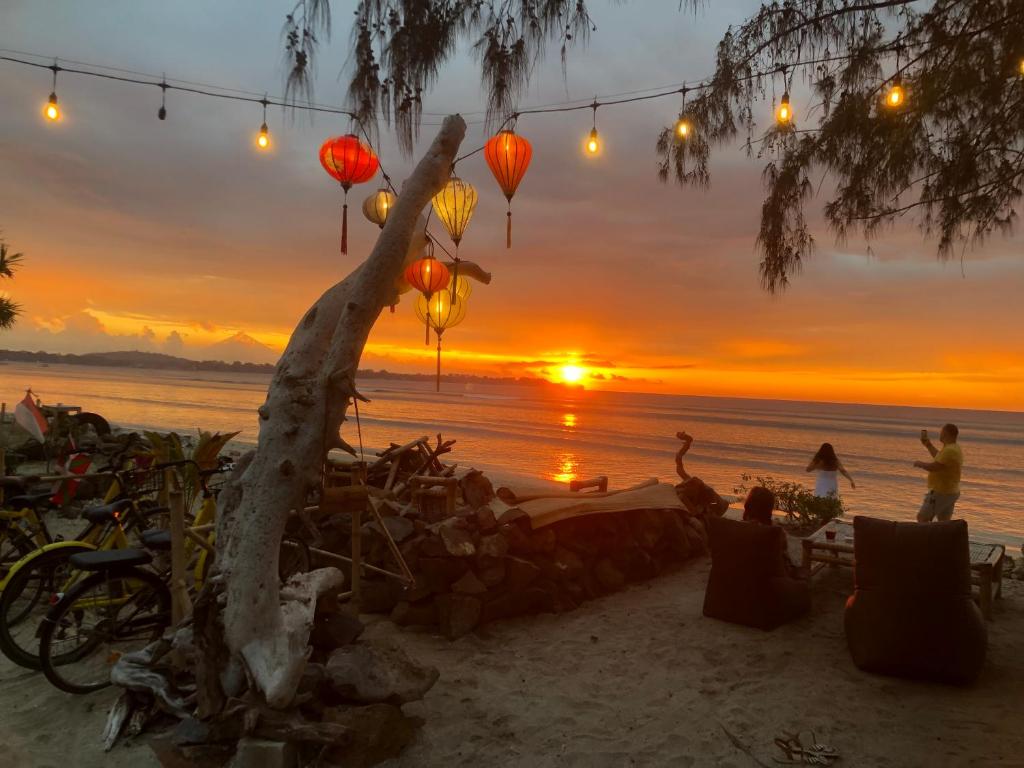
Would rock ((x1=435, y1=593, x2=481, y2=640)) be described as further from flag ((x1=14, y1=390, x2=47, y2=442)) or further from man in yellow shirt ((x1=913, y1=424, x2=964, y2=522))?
man in yellow shirt ((x1=913, y1=424, x2=964, y2=522))

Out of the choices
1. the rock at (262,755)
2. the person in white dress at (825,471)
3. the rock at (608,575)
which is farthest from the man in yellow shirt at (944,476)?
the rock at (262,755)

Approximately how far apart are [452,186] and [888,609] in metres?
5.43

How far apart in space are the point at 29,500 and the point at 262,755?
140 inches

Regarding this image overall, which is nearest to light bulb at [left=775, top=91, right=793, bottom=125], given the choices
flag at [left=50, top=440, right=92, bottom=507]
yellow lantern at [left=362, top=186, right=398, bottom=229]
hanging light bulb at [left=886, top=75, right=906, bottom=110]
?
hanging light bulb at [left=886, top=75, right=906, bottom=110]

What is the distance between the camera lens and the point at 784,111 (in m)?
4.81

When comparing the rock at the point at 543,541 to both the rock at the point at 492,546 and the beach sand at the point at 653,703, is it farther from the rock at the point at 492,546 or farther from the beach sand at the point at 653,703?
the beach sand at the point at 653,703

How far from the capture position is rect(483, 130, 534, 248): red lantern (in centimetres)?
596

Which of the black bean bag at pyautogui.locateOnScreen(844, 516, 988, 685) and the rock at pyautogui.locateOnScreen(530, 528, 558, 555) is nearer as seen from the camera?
the black bean bag at pyautogui.locateOnScreen(844, 516, 988, 685)

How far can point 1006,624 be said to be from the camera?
18.1 ft

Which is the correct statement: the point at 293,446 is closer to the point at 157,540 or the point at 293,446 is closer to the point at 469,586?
the point at 157,540

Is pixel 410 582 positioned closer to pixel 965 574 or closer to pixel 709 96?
pixel 965 574

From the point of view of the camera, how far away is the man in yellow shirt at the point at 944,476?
7289mm

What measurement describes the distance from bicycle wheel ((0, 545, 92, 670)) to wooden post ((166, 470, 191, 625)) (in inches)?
32.5

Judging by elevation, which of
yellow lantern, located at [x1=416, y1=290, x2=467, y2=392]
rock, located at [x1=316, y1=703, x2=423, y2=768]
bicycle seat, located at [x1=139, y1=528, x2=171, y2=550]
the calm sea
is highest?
yellow lantern, located at [x1=416, y1=290, x2=467, y2=392]
